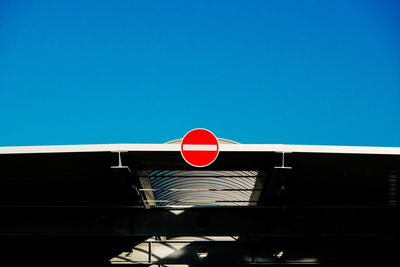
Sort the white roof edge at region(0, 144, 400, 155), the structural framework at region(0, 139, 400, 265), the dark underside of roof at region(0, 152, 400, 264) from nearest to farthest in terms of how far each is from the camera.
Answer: the white roof edge at region(0, 144, 400, 155) → the structural framework at region(0, 139, 400, 265) → the dark underside of roof at region(0, 152, 400, 264)

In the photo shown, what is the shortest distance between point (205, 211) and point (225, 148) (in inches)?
108

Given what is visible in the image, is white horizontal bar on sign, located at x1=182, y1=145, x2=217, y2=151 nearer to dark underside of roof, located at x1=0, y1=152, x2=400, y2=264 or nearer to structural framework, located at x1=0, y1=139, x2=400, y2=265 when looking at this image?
structural framework, located at x1=0, y1=139, x2=400, y2=265

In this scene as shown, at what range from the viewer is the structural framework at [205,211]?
27.1ft

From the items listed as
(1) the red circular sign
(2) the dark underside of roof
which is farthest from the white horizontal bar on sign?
(2) the dark underside of roof

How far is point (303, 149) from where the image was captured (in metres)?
7.80

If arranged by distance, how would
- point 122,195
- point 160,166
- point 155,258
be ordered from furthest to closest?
point 155,258 → point 122,195 → point 160,166

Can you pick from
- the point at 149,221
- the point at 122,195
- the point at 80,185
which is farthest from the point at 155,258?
the point at 80,185

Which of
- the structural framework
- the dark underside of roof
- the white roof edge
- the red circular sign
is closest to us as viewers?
the red circular sign

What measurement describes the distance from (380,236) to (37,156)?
9.59 m

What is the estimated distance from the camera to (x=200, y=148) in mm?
7535

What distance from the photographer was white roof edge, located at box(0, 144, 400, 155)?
7.72 m

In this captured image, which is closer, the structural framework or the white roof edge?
the white roof edge

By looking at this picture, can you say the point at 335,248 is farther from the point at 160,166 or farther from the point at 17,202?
the point at 17,202

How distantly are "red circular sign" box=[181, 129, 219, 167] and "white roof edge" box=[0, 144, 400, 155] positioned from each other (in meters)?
0.28
